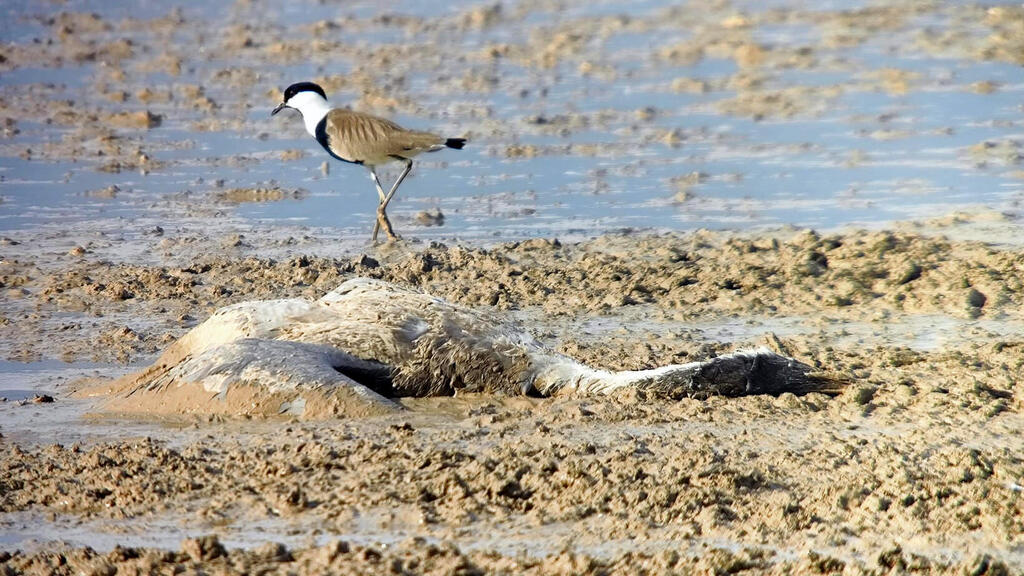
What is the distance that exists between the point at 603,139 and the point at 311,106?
279 cm

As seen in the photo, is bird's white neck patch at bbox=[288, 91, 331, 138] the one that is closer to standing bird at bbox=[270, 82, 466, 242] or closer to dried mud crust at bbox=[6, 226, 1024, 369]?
standing bird at bbox=[270, 82, 466, 242]

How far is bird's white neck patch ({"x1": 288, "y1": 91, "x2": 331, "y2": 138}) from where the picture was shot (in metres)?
11.9

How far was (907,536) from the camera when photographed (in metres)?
5.02

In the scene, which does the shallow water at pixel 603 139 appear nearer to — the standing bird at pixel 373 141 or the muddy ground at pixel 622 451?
the standing bird at pixel 373 141

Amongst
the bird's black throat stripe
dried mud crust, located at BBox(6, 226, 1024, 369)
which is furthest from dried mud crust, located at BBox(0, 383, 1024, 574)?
the bird's black throat stripe

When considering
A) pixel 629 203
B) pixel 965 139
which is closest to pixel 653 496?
pixel 629 203

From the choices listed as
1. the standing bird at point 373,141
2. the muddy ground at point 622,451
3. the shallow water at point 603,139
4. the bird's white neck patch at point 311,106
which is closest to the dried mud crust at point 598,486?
the muddy ground at point 622,451

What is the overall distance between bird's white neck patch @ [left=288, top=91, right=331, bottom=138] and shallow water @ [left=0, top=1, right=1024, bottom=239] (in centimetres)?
56

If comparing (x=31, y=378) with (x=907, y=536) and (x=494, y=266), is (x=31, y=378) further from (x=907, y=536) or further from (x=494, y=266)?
(x=907, y=536)

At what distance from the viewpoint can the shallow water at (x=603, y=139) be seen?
1123 cm

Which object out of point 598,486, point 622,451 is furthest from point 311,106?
point 598,486

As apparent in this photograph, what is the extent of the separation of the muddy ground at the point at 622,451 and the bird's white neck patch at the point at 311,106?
2798 mm

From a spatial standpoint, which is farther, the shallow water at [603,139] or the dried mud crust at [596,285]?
the shallow water at [603,139]

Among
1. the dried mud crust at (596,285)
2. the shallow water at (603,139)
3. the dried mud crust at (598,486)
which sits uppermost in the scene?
the shallow water at (603,139)
